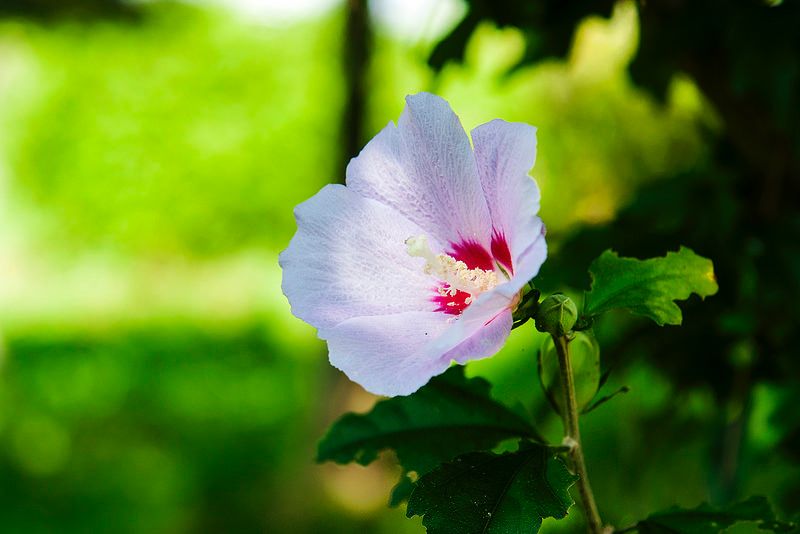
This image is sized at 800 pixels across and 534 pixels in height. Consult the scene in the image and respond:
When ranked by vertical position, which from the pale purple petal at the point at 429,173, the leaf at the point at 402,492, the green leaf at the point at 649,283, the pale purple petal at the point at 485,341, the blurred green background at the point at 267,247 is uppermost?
the pale purple petal at the point at 429,173

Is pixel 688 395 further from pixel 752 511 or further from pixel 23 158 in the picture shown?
pixel 23 158

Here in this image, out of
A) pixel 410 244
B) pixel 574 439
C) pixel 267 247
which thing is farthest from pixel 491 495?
pixel 267 247

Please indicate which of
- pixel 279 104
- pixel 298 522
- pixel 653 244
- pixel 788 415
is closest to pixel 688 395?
pixel 788 415

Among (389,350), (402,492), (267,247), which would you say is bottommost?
(267,247)

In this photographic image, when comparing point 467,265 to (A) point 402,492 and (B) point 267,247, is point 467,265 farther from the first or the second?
(B) point 267,247

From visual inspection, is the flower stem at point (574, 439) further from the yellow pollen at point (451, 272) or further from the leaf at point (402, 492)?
the leaf at point (402, 492)

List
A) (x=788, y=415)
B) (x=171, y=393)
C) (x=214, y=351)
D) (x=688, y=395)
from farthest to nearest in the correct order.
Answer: (x=214, y=351), (x=171, y=393), (x=688, y=395), (x=788, y=415)

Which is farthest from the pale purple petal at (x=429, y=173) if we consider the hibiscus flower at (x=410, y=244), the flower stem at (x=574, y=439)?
the flower stem at (x=574, y=439)
